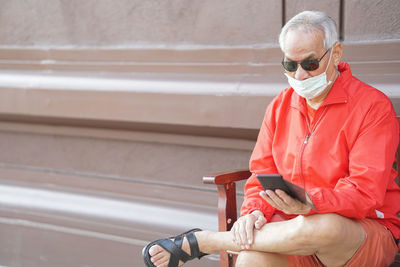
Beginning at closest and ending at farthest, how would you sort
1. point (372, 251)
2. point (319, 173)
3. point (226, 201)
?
point (372, 251)
point (319, 173)
point (226, 201)

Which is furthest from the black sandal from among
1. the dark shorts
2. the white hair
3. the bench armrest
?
the white hair

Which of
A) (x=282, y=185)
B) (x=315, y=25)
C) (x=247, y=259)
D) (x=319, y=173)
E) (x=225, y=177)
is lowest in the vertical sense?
(x=247, y=259)

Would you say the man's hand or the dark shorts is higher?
the man's hand

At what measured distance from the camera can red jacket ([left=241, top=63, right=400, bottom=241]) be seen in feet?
7.43

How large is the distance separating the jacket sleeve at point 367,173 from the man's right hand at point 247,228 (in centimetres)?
28

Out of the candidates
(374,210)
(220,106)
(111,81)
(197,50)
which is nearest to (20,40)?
(111,81)

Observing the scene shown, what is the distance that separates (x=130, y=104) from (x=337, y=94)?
5.23ft

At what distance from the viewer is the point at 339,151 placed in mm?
2418

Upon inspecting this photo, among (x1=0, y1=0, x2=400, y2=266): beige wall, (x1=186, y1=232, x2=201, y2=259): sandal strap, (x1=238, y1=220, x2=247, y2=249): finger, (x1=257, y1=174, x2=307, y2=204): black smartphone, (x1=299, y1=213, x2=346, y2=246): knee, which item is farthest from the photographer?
(x1=0, y1=0, x2=400, y2=266): beige wall

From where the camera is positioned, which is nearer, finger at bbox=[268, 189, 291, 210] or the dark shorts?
finger at bbox=[268, 189, 291, 210]

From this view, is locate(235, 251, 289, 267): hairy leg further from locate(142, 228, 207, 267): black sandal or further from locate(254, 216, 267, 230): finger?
locate(142, 228, 207, 267): black sandal

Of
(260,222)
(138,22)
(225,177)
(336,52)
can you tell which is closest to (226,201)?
(225,177)

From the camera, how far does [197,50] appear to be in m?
3.59

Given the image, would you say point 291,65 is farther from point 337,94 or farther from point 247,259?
point 247,259
